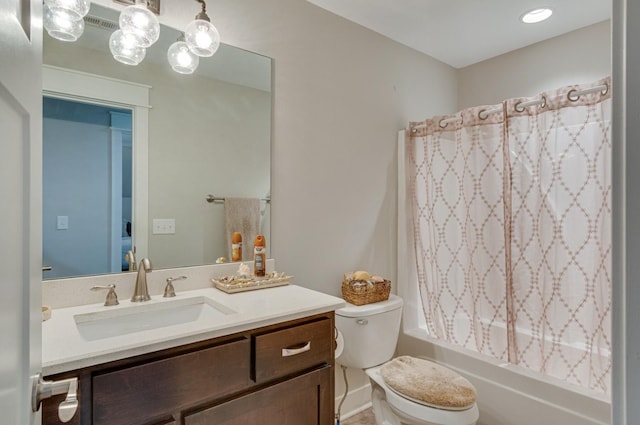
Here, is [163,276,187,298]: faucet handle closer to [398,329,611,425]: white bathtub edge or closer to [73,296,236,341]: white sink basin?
[73,296,236,341]: white sink basin

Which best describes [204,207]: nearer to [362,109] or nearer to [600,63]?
[362,109]

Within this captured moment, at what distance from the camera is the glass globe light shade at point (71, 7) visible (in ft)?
4.04

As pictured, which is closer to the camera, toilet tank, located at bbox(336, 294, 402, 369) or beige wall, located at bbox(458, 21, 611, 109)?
toilet tank, located at bbox(336, 294, 402, 369)

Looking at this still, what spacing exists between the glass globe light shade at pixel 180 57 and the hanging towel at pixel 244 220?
62 cm

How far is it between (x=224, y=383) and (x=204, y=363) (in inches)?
3.8

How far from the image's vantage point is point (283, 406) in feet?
3.94

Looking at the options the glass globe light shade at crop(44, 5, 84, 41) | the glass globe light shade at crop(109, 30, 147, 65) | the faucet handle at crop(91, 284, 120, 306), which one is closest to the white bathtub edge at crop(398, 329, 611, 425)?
the faucet handle at crop(91, 284, 120, 306)

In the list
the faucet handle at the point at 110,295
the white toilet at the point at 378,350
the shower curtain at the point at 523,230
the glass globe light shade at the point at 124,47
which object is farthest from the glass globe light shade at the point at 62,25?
the shower curtain at the point at 523,230

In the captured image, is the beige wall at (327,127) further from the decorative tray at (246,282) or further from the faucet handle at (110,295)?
the faucet handle at (110,295)

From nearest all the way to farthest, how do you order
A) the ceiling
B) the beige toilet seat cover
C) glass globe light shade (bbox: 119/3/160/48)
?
glass globe light shade (bbox: 119/3/160/48)
the beige toilet seat cover
the ceiling

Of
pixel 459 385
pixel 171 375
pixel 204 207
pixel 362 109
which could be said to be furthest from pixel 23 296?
pixel 362 109

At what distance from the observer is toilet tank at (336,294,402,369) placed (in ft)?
6.06

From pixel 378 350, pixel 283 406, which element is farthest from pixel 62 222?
pixel 378 350

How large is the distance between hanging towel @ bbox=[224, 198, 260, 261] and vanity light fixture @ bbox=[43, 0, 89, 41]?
87cm
